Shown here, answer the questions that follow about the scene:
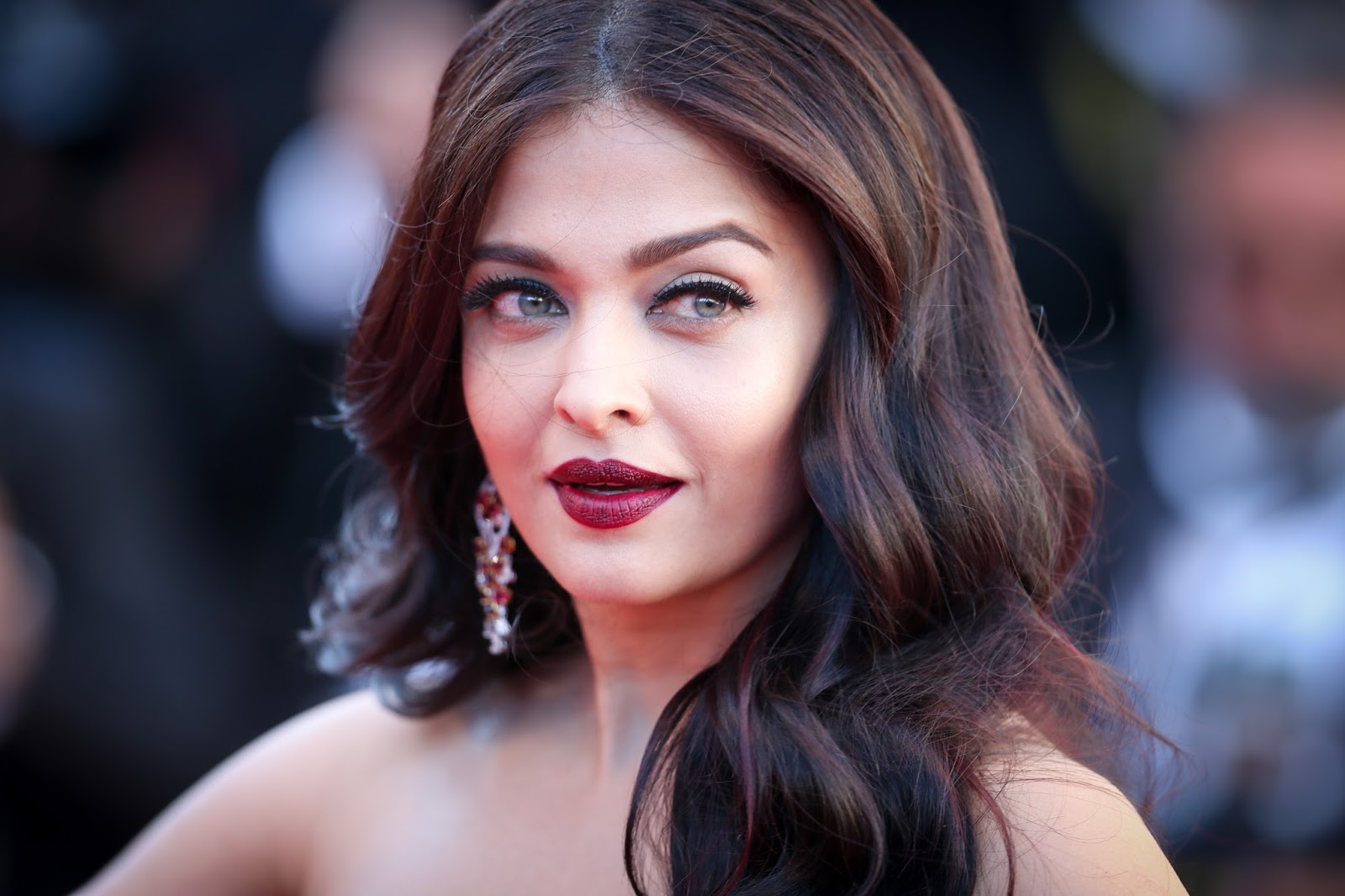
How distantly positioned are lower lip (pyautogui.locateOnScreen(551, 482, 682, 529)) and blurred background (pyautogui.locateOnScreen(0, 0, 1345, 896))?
1352mm

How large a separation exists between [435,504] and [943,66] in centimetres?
281

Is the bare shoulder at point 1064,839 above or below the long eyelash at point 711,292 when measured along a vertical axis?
below

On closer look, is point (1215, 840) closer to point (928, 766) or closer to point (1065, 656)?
point (1065, 656)

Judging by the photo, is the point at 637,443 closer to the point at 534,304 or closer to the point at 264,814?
the point at 534,304

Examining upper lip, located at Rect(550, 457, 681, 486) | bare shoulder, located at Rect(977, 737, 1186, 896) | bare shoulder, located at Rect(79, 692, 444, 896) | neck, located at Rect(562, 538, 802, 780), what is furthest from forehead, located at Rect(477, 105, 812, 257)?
bare shoulder, located at Rect(79, 692, 444, 896)

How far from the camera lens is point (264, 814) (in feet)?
6.98

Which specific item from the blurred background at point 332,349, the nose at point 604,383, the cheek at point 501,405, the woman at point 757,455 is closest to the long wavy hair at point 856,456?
the woman at point 757,455

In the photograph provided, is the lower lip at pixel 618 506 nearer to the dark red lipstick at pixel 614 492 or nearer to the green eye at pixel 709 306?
the dark red lipstick at pixel 614 492

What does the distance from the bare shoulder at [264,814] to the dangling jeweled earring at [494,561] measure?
27cm

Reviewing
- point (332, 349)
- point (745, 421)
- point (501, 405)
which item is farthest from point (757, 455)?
point (332, 349)

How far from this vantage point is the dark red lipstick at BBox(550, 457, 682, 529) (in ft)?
5.53

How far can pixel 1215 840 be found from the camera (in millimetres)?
2910

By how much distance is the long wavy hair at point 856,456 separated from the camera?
1.60 m

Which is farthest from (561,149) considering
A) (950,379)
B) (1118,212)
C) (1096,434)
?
(1118,212)
